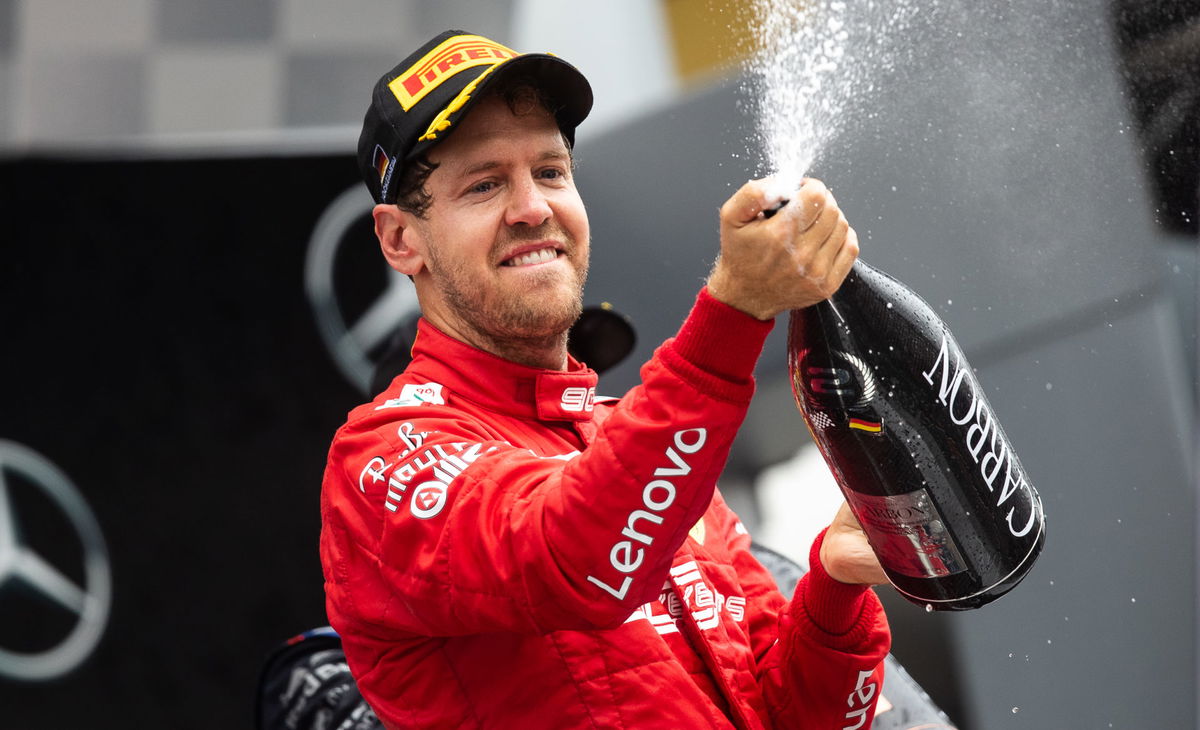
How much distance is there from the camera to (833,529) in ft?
4.46

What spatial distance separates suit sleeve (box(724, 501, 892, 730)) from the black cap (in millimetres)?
557

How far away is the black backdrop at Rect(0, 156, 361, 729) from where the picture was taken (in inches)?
102

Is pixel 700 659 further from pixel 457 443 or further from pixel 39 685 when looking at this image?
pixel 39 685

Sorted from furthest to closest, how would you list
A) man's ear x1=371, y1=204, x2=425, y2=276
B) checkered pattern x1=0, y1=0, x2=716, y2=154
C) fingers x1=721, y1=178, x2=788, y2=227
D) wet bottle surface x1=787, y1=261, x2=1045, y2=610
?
checkered pattern x1=0, y1=0, x2=716, y2=154
man's ear x1=371, y1=204, x2=425, y2=276
wet bottle surface x1=787, y1=261, x2=1045, y2=610
fingers x1=721, y1=178, x2=788, y2=227

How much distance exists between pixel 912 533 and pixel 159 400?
193 centimetres

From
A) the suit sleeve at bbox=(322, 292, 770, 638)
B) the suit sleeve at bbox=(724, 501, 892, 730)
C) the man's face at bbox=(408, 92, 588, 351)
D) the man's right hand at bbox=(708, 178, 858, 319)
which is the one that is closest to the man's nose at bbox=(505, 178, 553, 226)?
the man's face at bbox=(408, 92, 588, 351)

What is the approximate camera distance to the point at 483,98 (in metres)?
1.23

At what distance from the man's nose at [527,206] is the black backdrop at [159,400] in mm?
1468

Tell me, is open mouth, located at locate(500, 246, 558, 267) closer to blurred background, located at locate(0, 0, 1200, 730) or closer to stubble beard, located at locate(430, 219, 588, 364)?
stubble beard, located at locate(430, 219, 588, 364)

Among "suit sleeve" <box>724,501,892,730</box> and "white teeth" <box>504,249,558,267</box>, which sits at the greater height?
"white teeth" <box>504,249,558,267</box>

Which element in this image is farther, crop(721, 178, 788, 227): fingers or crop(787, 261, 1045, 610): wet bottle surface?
crop(787, 261, 1045, 610): wet bottle surface

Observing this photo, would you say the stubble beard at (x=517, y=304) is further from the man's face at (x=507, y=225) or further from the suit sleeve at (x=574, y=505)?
the suit sleeve at (x=574, y=505)

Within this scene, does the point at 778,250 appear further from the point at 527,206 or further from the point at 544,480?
the point at 527,206

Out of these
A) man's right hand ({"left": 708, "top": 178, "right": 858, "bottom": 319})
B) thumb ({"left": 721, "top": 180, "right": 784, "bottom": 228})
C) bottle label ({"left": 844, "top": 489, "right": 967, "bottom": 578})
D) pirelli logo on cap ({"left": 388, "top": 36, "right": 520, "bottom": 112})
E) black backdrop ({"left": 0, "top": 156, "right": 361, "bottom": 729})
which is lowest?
black backdrop ({"left": 0, "top": 156, "right": 361, "bottom": 729})
